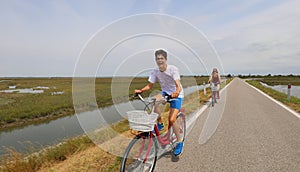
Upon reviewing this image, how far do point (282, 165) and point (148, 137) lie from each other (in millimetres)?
2400

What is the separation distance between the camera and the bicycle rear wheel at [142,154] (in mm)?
2773

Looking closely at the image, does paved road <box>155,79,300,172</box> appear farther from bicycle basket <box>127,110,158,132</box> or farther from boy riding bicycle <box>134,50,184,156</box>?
bicycle basket <box>127,110,158,132</box>

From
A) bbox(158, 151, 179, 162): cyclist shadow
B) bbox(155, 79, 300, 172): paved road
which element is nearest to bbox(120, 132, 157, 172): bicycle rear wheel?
bbox(155, 79, 300, 172): paved road

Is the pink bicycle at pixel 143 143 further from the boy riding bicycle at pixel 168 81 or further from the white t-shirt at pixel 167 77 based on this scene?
the white t-shirt at pixel 167 77

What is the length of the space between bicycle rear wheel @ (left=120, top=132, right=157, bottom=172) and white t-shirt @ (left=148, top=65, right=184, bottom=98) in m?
1.08

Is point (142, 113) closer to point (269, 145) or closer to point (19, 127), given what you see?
point (269, 145)

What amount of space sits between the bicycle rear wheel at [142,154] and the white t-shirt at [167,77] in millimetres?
1078

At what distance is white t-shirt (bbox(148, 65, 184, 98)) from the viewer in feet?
10.9

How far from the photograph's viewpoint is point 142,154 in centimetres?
307

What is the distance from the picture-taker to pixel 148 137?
9.56 feet

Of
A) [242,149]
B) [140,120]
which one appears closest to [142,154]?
[140,120]

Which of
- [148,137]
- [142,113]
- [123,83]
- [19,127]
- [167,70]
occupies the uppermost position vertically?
[167,70]

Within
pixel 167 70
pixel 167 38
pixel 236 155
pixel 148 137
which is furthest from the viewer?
pixel 167 38

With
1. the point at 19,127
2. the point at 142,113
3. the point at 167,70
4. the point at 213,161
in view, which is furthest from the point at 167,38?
the point at 19,127
